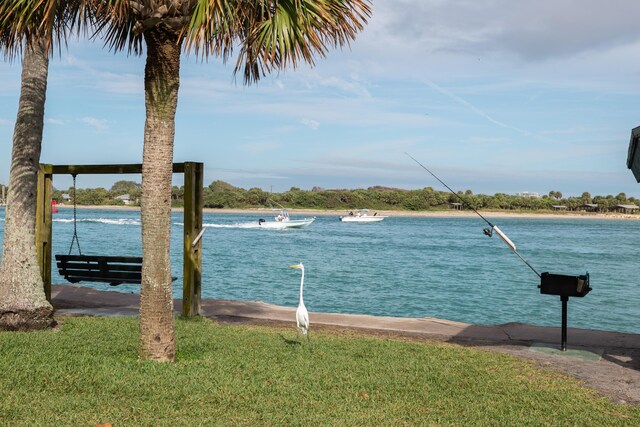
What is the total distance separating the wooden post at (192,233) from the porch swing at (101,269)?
1.25 meters

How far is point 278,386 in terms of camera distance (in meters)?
6.31

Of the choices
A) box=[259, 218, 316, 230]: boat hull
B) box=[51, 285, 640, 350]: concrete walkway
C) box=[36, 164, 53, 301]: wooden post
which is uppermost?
box=[36, 164, 53, 301]: wooden post

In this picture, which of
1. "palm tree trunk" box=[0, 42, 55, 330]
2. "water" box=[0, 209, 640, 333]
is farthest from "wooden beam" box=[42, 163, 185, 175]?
"water" box=[0, 209, 640, 333]

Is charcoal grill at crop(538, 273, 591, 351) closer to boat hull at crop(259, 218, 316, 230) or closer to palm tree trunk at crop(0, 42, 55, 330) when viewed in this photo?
palm tree trunk at crop(0, 42, 55, 330)

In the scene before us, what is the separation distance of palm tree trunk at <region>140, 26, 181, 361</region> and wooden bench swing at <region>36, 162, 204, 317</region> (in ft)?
10.1

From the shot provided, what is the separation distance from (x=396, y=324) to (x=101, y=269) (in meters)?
5.01

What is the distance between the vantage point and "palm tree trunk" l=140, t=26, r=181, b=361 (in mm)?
7008

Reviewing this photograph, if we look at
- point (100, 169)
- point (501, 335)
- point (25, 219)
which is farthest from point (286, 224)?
point (25, 219)

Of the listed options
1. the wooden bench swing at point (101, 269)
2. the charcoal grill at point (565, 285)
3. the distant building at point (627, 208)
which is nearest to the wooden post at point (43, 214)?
the wooden bench swing at point (101, 269)

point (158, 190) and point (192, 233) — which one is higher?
point (158, 190)

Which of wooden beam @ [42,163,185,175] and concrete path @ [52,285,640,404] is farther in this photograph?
wooden beam @ [42,163,185,175]

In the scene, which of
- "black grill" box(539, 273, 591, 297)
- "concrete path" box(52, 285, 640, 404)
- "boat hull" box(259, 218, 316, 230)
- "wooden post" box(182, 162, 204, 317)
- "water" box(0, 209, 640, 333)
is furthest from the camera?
"boat hull" box(259, 218, 316, 230)

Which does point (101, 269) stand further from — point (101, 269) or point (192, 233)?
point (192, 233)

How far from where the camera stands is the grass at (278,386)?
17.8ft
